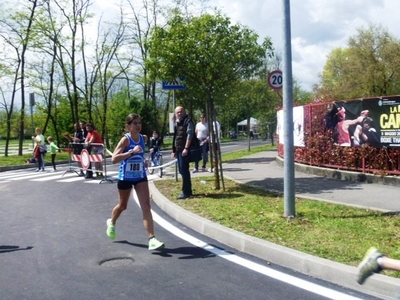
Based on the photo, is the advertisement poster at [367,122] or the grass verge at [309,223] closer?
the grass verge at [309,223]

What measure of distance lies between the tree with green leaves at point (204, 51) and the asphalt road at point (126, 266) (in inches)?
132

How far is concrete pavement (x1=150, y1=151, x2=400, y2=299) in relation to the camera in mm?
4496

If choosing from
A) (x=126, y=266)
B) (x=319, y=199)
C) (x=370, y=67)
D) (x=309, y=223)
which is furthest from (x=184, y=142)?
(x=370, y=67)

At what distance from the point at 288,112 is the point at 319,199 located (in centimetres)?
242

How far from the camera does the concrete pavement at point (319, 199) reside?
4496 mm

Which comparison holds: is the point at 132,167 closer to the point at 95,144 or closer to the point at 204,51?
the point at 204,51

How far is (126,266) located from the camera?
536cm

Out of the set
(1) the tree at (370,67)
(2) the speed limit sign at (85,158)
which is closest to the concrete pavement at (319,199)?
(2) the speed limit sign at (85,158)

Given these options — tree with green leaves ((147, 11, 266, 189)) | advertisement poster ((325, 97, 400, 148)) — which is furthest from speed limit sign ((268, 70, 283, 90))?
advertisement poster ((325, 97, 400, 148))

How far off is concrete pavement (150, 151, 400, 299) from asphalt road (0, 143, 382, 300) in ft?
0.46

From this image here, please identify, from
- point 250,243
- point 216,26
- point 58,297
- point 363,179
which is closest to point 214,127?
point 216,26

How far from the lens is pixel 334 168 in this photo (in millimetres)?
12391

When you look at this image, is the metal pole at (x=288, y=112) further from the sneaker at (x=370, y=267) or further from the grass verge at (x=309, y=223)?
the sneaker at (x=370, y=267)

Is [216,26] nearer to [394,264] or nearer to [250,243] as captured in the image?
[250,243]
